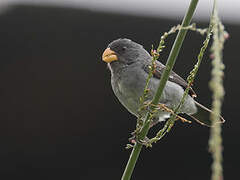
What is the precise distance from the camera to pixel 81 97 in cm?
457

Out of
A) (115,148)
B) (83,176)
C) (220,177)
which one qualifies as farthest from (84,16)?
(220,177)

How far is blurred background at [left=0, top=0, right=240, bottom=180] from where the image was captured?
376 centimetres

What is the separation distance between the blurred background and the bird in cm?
93

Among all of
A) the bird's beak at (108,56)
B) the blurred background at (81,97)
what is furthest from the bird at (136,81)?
the blurred background at (81,97)

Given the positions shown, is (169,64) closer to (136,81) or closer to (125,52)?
(136,81)

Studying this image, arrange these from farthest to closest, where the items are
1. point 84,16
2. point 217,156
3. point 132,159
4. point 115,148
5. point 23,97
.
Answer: point 115,148
point 23,97
point 84,16
point 132,159
point 217,156

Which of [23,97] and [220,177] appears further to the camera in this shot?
[23,97]

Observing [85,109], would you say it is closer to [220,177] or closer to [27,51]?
[27,51]

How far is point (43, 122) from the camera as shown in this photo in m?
4.74

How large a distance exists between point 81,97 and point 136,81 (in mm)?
2156

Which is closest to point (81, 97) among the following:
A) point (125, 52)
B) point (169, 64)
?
point (125, 52)

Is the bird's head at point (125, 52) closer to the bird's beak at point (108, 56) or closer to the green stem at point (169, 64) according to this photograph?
the bird's beak at point (108, 56)

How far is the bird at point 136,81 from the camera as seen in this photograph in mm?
2316

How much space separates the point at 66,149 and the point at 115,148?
0.50 m
